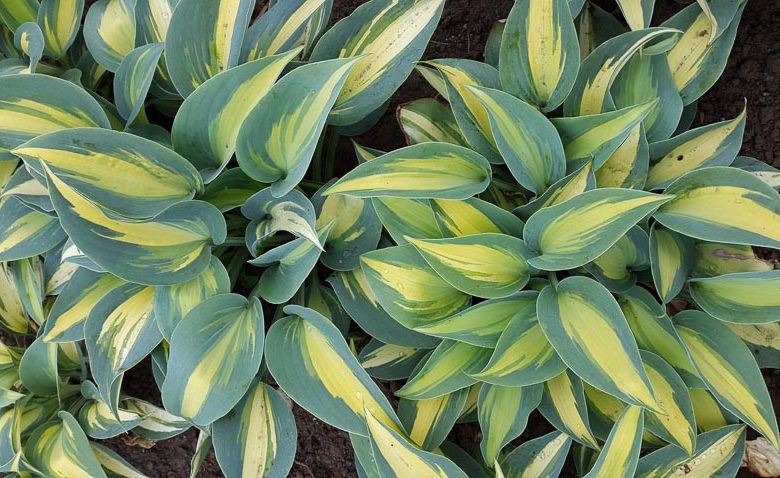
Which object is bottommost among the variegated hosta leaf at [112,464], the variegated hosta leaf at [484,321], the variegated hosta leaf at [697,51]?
the variegated hosta leaf at [112,464]

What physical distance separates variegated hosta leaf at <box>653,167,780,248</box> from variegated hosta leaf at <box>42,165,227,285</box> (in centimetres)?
62

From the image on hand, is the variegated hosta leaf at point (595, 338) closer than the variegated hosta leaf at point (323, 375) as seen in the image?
Yes

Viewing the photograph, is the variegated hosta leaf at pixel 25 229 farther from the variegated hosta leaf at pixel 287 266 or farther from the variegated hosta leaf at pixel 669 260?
the variegated hosta leaf at pixel 669 260

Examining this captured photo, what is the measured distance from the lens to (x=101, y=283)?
1021 mm

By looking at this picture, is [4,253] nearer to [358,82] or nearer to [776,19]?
[358,82]

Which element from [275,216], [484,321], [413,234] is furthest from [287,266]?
[484,321]

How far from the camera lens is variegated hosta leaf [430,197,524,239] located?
868 millimetres

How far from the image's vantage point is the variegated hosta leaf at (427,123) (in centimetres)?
99

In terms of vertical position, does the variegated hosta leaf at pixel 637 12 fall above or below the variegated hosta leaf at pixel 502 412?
above

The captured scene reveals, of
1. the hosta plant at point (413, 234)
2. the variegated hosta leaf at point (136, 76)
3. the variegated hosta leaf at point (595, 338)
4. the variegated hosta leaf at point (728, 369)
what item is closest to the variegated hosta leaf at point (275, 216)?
the hosta plant at point (413, 234)

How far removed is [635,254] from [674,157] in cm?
17

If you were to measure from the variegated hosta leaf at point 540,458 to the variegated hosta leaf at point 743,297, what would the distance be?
283mm

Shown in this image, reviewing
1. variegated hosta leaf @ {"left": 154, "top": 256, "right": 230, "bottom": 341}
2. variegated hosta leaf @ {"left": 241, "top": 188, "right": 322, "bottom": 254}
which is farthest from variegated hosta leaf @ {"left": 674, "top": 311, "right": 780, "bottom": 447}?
Answer: variegated hosta leaf @ {"left": 154, "top": 256, "right": 230, "bottom": 341}

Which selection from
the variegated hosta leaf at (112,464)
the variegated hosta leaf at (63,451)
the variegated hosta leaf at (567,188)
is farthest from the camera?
the variegated hosta leaf at (112,464)
